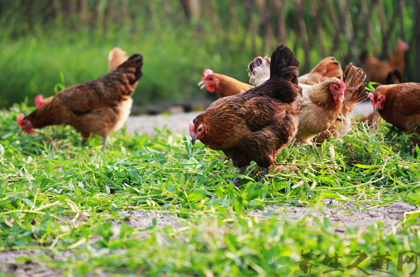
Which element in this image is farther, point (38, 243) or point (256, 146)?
point (256, 146)

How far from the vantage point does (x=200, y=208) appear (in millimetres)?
2199

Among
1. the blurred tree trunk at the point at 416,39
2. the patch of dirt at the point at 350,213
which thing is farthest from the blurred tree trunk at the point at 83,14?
the patch of dirt at the point at 350,213

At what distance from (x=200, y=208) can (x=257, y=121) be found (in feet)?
2.40

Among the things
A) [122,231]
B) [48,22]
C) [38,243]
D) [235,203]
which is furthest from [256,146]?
[48,22]

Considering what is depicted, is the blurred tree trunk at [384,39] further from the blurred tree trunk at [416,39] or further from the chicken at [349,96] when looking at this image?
the chicken at [349,96]

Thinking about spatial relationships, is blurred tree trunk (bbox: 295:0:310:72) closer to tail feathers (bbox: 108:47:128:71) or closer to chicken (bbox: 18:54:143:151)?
tail feathers (bbox: 108:47:128:71)

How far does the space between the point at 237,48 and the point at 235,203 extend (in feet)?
26.7

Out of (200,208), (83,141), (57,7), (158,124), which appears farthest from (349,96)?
(57,7)

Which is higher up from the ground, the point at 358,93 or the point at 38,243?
the point at 358,93

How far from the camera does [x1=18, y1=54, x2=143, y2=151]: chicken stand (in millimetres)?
4258

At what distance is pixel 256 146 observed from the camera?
8.32 ft

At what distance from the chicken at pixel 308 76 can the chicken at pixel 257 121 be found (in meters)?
0.66

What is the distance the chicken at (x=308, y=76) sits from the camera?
3469 millimetres

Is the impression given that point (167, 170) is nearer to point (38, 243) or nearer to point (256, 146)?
point (256, 146)
